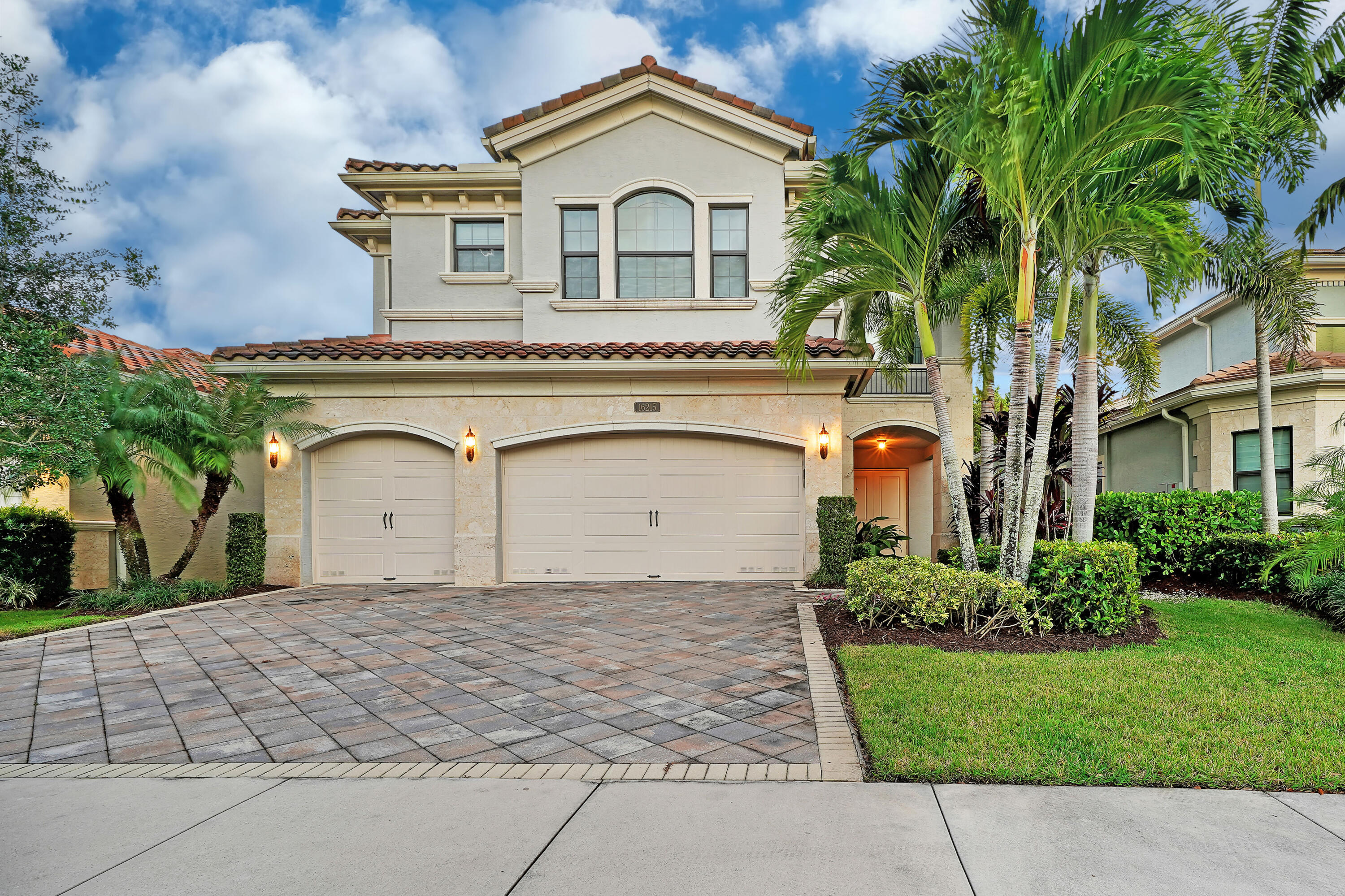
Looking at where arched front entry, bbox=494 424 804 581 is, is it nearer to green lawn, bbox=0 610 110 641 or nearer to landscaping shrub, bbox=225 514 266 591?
landscaping shrub, bbox=225 514 266 591

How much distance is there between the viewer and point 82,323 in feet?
37.3

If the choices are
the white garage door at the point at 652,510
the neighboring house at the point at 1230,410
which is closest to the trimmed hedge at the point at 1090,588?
the white garage door at the point at 652,510

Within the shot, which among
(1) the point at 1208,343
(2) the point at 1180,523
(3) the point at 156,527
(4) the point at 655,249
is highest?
(4) the point at 655,249

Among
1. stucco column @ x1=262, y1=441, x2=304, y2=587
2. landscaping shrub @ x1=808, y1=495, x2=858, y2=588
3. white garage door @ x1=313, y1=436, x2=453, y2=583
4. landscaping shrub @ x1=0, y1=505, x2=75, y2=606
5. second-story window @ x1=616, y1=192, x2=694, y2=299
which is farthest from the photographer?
second-story window @ x1=616, y1=192, x2=694, y2=299

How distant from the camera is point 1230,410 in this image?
14930mm

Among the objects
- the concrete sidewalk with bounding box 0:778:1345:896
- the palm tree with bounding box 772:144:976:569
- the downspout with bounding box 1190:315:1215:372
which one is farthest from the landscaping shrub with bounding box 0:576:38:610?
the downspout with bounding box 1190:315:1215:372

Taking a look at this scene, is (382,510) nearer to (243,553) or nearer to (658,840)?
(243,553)

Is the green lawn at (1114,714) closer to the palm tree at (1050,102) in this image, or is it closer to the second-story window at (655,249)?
the palm tree at (1050,102)

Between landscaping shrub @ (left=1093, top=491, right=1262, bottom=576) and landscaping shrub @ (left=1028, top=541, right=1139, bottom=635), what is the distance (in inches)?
153

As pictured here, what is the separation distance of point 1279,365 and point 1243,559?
23.2ft

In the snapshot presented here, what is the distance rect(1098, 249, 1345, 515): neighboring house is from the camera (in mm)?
13625

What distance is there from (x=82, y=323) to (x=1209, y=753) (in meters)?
15.3

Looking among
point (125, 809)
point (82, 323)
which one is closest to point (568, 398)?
point (82, 323)

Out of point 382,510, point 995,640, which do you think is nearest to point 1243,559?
point 995,640
